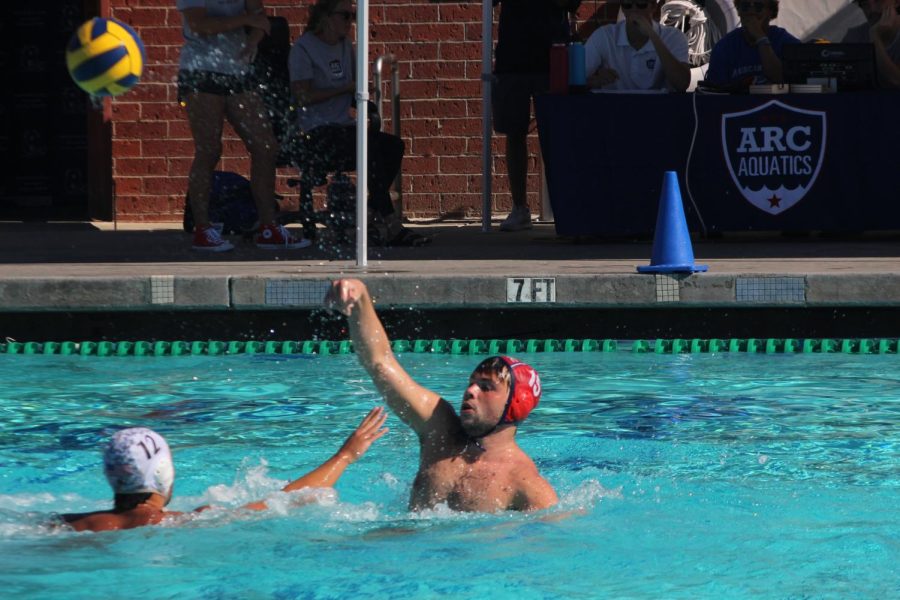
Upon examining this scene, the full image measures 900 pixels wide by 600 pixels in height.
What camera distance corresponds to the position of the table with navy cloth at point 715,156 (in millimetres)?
9703

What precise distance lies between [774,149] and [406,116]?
3901 mm

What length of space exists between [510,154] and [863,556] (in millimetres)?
6380

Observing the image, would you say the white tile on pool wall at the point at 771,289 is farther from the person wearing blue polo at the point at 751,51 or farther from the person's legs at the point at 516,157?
the person's legs at the point at 516,157

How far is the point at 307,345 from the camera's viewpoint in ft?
27.9

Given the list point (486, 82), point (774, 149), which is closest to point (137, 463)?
point (774, 149)

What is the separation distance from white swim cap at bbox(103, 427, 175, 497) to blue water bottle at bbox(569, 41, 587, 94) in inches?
229

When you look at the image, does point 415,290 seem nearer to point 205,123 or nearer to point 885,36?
point 205,123

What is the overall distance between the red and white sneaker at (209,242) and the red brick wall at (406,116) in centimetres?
322

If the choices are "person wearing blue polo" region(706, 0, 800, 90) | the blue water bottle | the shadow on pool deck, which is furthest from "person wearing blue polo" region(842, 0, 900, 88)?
the blue water bottle

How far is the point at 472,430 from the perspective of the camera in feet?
16.2

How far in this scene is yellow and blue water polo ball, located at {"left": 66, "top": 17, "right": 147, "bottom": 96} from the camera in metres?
7.41

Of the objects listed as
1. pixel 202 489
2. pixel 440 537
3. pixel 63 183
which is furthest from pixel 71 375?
pixel 63 183

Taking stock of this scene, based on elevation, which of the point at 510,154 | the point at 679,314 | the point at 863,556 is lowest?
the point at 863,556

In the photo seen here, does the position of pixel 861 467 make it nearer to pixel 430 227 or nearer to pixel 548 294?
pixel 548 294
